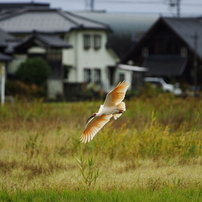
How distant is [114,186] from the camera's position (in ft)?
27.1

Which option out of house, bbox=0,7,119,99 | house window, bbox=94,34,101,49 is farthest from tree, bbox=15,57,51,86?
house window, bbox=94,34,101,49

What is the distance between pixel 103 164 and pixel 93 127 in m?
1.98

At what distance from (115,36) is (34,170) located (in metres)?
46.2

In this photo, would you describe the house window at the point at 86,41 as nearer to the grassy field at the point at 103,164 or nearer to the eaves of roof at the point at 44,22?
the eaves of roof at the point at 44,22

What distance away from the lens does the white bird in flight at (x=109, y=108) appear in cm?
770

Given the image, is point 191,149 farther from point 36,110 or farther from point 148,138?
point 36,110

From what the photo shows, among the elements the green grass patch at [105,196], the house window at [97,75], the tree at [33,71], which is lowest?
the house window at [97,75]

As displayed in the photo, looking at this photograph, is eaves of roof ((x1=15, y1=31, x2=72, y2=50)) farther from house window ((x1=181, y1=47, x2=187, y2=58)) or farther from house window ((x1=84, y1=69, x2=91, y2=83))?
A: house window ((x1=181, y1=47, x2=187, y2=58))

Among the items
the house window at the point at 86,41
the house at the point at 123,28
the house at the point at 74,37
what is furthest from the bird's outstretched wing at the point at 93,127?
the house at the point at 123,28

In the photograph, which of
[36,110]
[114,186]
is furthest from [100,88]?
[114,186]

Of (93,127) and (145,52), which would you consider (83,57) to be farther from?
(93,127)

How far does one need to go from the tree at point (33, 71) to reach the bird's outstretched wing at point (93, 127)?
25223 millimetres

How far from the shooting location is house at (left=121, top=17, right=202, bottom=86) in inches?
1783

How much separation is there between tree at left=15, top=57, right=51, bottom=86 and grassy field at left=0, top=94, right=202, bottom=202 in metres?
17.9
